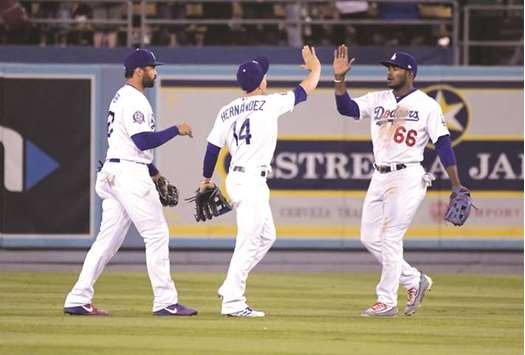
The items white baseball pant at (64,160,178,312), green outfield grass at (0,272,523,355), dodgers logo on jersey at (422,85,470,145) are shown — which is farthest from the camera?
dodgers logo on jersey at (422,85,470,145)

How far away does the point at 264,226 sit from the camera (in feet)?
36.7

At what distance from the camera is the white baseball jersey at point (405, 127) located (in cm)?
1166

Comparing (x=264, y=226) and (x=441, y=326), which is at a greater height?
(x=264, y=226)

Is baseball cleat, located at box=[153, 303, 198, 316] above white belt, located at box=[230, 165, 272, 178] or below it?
below

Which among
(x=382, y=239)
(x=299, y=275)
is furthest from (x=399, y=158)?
(x=299, y=275)

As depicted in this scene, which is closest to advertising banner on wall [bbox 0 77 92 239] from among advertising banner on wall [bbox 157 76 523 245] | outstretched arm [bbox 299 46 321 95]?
advertising banner on wall [bbox 157 76 523 245]

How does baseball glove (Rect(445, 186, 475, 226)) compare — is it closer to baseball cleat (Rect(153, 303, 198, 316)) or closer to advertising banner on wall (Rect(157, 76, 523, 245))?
baseball cleat (Rect(153, 303, 198, 316))

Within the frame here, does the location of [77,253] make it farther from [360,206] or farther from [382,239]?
[382,239]

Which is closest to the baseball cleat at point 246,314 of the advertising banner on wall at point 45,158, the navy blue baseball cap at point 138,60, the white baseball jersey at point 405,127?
the white baseball jersey at point 405,127

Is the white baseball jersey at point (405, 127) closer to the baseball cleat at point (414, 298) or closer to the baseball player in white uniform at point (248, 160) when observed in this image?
the baseball player in white uniform at point (248, 160)

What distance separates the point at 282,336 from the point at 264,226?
50.2 inches

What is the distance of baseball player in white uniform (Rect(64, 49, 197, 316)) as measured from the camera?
1117cm

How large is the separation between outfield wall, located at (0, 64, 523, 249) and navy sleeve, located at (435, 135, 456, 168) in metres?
6.42

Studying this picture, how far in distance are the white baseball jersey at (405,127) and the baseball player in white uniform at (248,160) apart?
0.87m
